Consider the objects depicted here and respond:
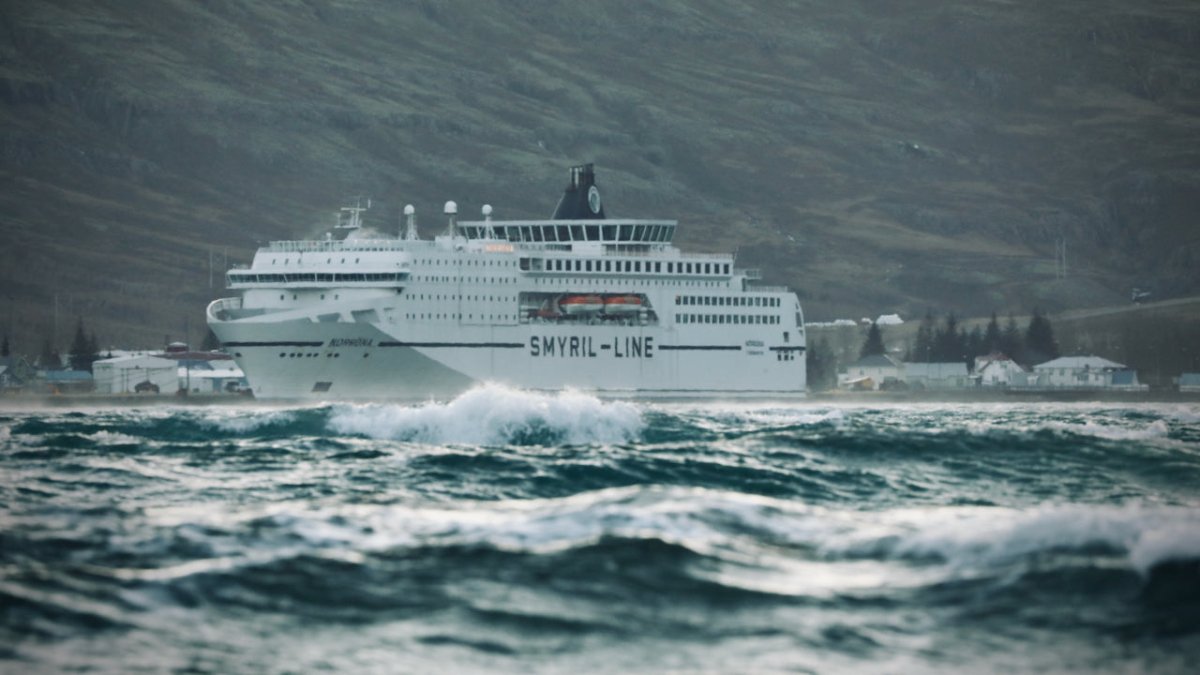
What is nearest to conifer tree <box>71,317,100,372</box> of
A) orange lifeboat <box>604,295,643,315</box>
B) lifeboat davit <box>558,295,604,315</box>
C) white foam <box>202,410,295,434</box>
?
lifeboat davit <box>558,295,604,315</box>

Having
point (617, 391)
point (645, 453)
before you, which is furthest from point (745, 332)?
point (645, 453)

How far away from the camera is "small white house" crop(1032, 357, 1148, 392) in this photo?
7269 inches

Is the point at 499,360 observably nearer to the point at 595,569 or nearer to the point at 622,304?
the point at 622,304

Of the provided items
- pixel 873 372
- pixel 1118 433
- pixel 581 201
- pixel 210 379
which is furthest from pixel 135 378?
pixel 1118 433

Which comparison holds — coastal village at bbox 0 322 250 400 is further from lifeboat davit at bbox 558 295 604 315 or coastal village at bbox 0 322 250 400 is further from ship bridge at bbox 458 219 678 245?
lifeboat davit at bbox 558 295 604 315

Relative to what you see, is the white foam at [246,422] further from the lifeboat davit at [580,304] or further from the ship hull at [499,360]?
the lifeboat davit at [580,304]

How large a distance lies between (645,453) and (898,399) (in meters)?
119

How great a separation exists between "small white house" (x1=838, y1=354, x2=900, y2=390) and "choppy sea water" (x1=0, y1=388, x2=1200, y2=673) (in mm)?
148896

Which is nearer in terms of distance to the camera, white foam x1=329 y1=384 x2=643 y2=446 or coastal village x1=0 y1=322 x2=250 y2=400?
white foam x1=329 y1=384 x2=643 y2=446

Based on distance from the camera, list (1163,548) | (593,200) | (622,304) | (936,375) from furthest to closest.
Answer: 1. (936,375)
2. (593,200)
3. (622,304)
4. (1163,548)

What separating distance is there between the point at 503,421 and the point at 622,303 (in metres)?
79.8

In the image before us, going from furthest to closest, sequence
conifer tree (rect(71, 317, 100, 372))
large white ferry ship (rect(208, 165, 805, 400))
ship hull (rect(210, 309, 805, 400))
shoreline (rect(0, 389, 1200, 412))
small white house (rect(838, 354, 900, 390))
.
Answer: small white house (rect(838, 354, 900, 390))
conifer tree (rect(71, 317, 100, 372))
shoreline (rect(0, 389, 1200, 412))
large white ferry ship (rect(208, 165, 805, 400))
ship hull (rect(210, 309, 805, 400))

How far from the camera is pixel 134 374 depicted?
161625 millimetres

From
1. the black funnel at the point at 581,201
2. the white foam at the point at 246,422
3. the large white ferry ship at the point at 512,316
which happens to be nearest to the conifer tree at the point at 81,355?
the large white ferry ship at the point at 512,316
